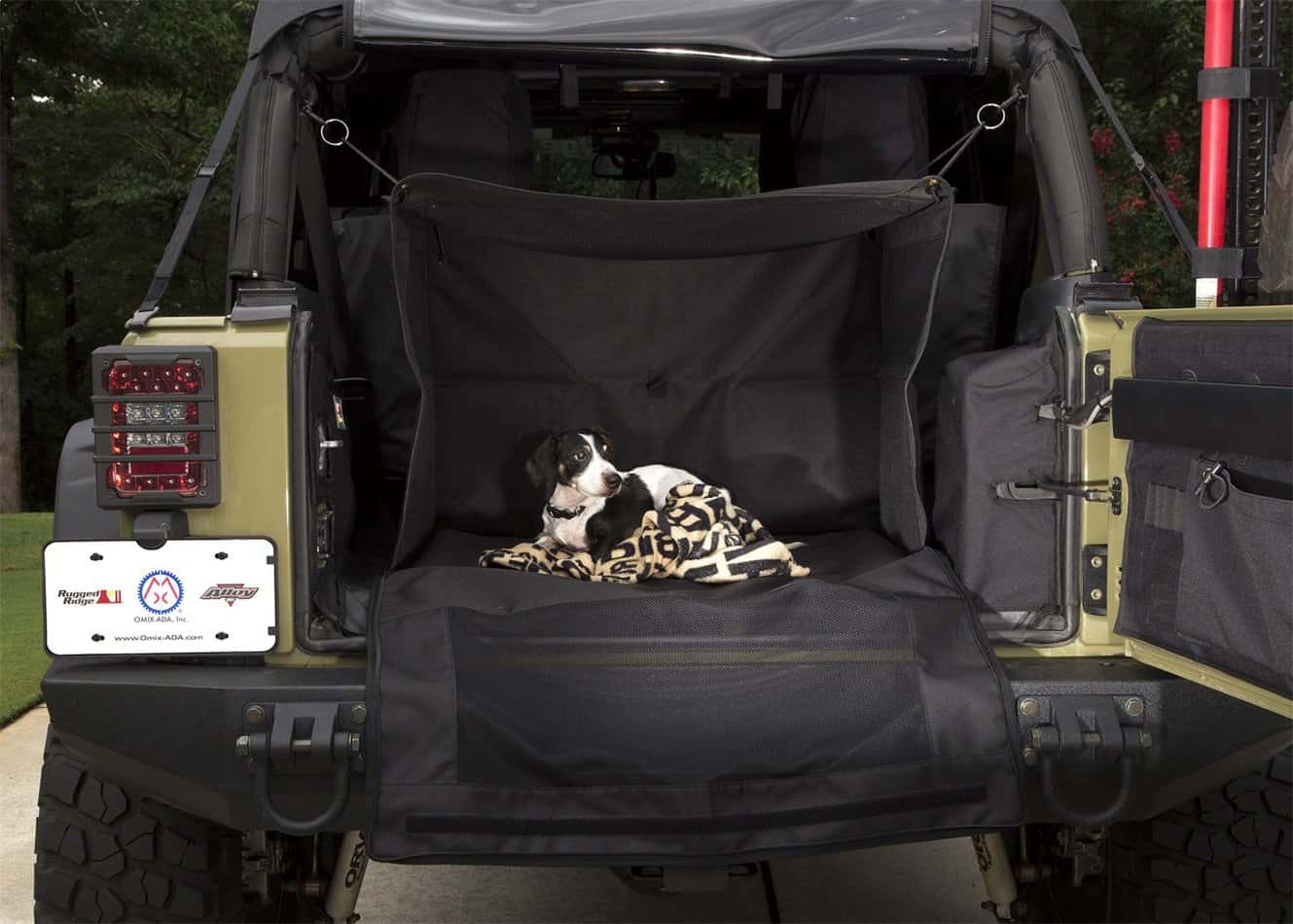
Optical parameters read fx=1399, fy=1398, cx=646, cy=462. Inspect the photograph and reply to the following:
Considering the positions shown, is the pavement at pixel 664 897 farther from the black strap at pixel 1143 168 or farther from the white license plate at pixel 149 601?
the black strap at pixel 1143 168

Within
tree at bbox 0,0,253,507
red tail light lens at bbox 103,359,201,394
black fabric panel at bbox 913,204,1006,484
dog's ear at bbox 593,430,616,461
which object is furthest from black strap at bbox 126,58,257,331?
tree at bbox 0,0,253,507

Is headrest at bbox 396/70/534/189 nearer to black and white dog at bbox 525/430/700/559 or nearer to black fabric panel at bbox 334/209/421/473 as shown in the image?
black fabric panel at bbox 334/209/421/473

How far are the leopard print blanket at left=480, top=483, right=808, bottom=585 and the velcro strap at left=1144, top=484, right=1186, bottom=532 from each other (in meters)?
0.86

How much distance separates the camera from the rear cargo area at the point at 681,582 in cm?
236

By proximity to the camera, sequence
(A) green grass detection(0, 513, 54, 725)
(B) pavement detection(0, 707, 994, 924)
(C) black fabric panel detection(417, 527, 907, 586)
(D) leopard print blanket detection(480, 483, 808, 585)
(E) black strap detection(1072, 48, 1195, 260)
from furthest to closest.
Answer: (A) green grass detection(0, 513, 54, 725)
(B) pavement detection(0, 707, 994, 924)
(D) leopard print blanket detection(480, 483, 808, 585)
(C) black fabric panel detection(417, 527, 907, 586)
(E) black strap detection(1072, 48, 1195, 260)

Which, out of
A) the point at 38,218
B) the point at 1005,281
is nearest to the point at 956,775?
the point at 1005,281

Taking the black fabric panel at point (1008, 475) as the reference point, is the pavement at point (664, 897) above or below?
below

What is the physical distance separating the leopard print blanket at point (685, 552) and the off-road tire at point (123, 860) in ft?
3.05

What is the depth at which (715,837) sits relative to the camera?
7.75 ft

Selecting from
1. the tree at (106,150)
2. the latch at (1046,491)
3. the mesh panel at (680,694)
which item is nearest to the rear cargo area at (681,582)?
the mesh panel at (680,694)

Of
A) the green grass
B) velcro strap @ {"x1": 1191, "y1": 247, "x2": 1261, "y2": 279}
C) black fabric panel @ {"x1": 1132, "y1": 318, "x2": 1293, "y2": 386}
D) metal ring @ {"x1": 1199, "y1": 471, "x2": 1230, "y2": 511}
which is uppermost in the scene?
velcro strap @ {"x1": 1191, "y1": 247, "x2": 1261, "y2": 279}

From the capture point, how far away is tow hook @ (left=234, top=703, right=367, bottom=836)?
2.34 metres

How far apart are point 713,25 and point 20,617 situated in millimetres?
6120

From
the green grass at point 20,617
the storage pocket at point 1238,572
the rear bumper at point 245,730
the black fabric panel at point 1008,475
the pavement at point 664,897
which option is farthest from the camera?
the green grass at point 20,617
